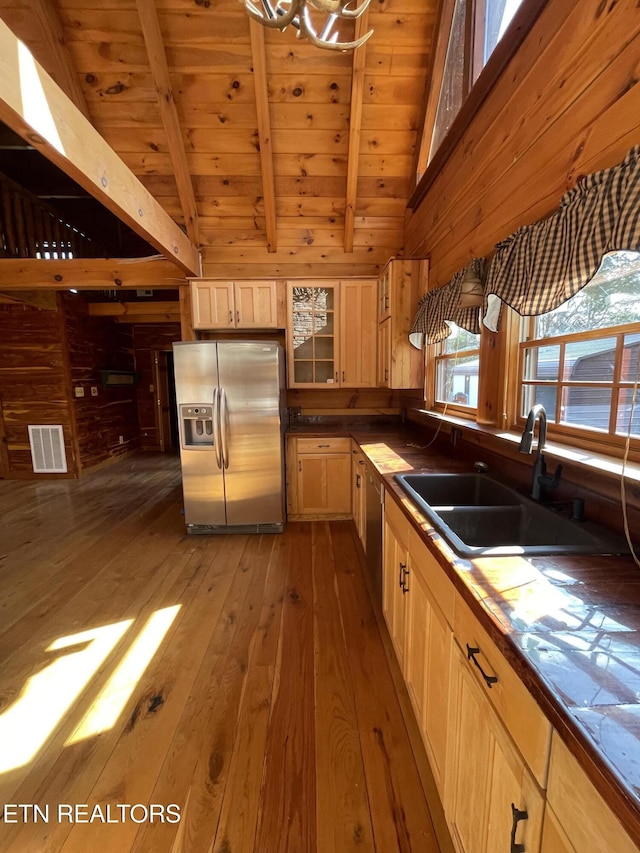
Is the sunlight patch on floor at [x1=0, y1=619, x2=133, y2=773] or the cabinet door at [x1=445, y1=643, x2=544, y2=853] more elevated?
the cabinet door at [x1=445, y1=643, x2=544, y2=853]

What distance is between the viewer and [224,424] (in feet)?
10.2

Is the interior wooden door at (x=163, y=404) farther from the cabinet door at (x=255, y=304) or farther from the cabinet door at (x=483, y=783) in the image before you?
the cabinet door at (x=483, y=783)

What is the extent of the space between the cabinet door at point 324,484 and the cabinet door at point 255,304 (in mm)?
1409

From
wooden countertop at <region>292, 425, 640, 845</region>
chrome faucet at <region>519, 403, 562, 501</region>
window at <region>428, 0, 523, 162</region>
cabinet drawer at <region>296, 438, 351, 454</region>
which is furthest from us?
cabinet drawer at <region>296, 438, 351, 454</region>

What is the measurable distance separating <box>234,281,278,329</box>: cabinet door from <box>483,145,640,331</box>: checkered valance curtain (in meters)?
2.30

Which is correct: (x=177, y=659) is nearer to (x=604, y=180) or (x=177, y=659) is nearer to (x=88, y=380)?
(x=604, y=180)

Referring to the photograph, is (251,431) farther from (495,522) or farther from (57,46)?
(57,46)

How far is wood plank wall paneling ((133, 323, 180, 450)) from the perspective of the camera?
22.1 ft

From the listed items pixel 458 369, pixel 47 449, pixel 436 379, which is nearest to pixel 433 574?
pixel 458 369

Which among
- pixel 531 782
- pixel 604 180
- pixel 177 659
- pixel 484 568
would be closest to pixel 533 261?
pixel 604 180

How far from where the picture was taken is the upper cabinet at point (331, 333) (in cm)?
352

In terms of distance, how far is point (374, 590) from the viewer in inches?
88.9

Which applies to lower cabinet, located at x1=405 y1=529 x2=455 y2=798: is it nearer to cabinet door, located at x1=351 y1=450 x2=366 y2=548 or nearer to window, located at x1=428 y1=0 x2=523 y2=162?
cabinet door, located at x1=351 y1=450 x2=366 y2=548

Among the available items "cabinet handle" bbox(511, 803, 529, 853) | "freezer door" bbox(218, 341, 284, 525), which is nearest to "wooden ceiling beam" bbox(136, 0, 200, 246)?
"freezer door" bbox(218, 341, 284, 525)
